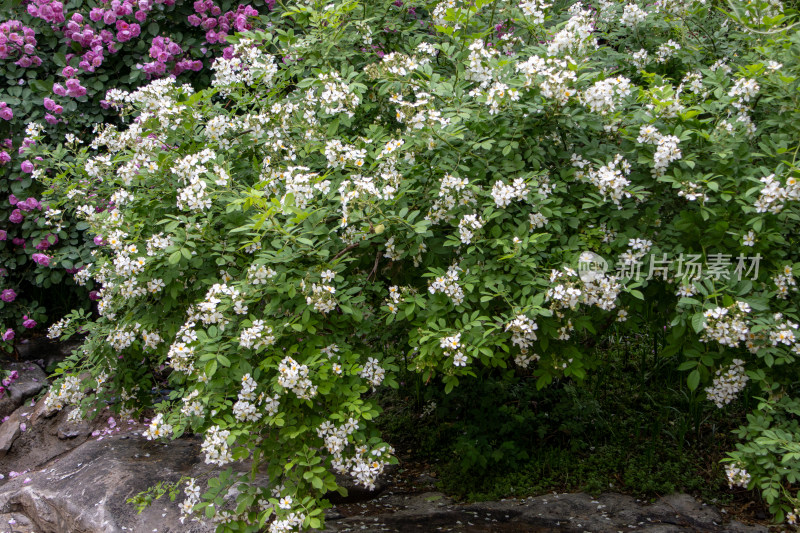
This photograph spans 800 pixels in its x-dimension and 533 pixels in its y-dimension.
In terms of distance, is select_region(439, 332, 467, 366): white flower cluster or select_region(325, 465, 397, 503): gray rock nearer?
select_region(439, 332, 467, 366): white flower cluster

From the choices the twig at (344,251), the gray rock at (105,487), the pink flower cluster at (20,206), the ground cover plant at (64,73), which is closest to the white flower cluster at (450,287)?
the twig at (344,251)

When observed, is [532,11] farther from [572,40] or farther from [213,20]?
[213,20]

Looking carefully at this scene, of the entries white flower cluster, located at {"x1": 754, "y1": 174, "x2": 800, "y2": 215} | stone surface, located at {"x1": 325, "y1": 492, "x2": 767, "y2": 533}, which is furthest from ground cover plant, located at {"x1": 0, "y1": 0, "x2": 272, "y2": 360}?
white flower cluster, located at {"x1": 754, "y1": 174, "x2": 800, "y2": 215}

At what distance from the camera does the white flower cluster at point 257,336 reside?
209 cm

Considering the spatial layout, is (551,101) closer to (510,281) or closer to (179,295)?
(510,281)

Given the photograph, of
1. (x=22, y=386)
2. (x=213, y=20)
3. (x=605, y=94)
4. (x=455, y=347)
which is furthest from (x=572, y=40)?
(x=22, y=386)

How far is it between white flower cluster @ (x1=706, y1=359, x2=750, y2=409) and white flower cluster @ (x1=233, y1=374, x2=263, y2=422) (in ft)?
4.98

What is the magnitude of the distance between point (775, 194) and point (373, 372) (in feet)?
4.52

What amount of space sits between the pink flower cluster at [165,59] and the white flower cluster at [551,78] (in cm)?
293

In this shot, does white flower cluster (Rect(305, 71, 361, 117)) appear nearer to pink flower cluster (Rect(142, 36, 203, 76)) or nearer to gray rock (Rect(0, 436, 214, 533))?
gray rock (Rect(0, 436, 214, 533))

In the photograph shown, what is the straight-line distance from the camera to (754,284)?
2191 mm

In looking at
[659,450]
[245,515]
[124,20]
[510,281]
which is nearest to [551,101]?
[510,281]

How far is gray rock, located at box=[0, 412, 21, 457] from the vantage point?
429 centimetres

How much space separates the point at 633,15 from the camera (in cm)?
297
